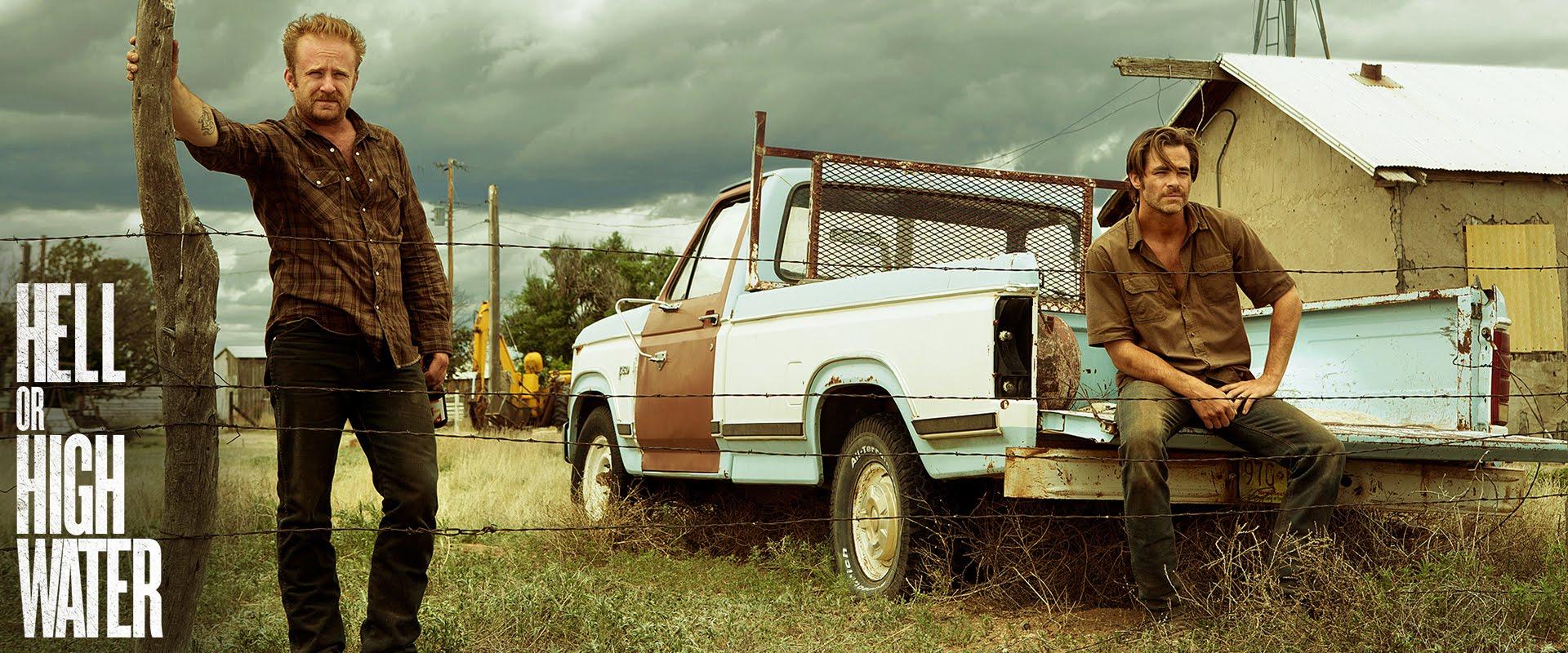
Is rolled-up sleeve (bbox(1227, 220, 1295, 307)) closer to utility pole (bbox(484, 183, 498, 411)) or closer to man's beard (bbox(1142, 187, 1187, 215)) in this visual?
man's beard (bbox(1142, 187, 1187, 215))

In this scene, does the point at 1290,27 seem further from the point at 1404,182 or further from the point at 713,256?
the point at 713,256

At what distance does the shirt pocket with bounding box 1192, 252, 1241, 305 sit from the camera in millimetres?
4559

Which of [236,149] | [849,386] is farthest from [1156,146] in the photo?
[236,149]

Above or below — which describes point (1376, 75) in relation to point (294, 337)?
above

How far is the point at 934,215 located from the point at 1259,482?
213 cm

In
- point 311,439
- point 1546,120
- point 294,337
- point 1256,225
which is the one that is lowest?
point 311,439

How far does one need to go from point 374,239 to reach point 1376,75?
15.1 meters

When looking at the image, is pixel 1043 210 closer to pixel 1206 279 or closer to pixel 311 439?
pixel 1206 279

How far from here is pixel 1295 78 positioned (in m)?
15.6

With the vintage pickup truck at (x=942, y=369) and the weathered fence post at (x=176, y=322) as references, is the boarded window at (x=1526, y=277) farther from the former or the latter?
the weathered fence post at (x=176, y=322)

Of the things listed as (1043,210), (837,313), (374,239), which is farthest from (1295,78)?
(374,239)

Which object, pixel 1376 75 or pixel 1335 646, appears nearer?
pixel 1335 646

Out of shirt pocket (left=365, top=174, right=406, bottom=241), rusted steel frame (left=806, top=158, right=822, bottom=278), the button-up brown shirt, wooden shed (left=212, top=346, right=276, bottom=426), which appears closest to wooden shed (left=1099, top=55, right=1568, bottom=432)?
rusted steel frame (left=806, top=158, right=822, bottom=278)

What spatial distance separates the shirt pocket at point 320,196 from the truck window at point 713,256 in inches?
108
